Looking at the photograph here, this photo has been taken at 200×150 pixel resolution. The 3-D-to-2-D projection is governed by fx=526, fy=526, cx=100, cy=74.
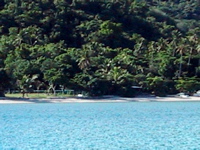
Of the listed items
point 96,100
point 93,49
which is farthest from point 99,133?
point 93,49

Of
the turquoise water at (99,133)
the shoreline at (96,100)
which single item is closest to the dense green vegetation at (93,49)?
the shoreline at (96,100)

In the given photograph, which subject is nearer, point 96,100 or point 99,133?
point 99,133

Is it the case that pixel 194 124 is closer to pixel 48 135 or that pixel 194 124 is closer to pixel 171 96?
pixel 48 135

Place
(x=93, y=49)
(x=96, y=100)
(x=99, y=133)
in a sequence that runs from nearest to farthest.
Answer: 1. (x=99, y=133)
2. (x=96, y=100)
3. (x=93, y=49)

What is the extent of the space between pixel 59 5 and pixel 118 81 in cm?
4768

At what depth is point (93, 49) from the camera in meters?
104

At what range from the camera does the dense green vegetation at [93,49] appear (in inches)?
3447

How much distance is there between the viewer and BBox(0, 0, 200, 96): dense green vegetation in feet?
287

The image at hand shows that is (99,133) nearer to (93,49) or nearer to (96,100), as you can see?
(96,100)

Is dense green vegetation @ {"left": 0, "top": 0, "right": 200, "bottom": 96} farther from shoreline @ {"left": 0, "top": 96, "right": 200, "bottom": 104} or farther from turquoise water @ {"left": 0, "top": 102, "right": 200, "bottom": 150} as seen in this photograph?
turquoise water @ {"left": 0, "top": 102, "right": 200, "bottom": 150}

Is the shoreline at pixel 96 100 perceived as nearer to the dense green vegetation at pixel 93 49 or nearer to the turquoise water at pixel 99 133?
the dense green vegetation at pixel 93 49

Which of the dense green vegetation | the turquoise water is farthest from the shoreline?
the turquoise water

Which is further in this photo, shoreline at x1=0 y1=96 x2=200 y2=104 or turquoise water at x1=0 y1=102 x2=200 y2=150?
shoreline at x1=0 y1=96 x2=200 y2=104

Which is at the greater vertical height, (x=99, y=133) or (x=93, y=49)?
(x=93, y=49)
